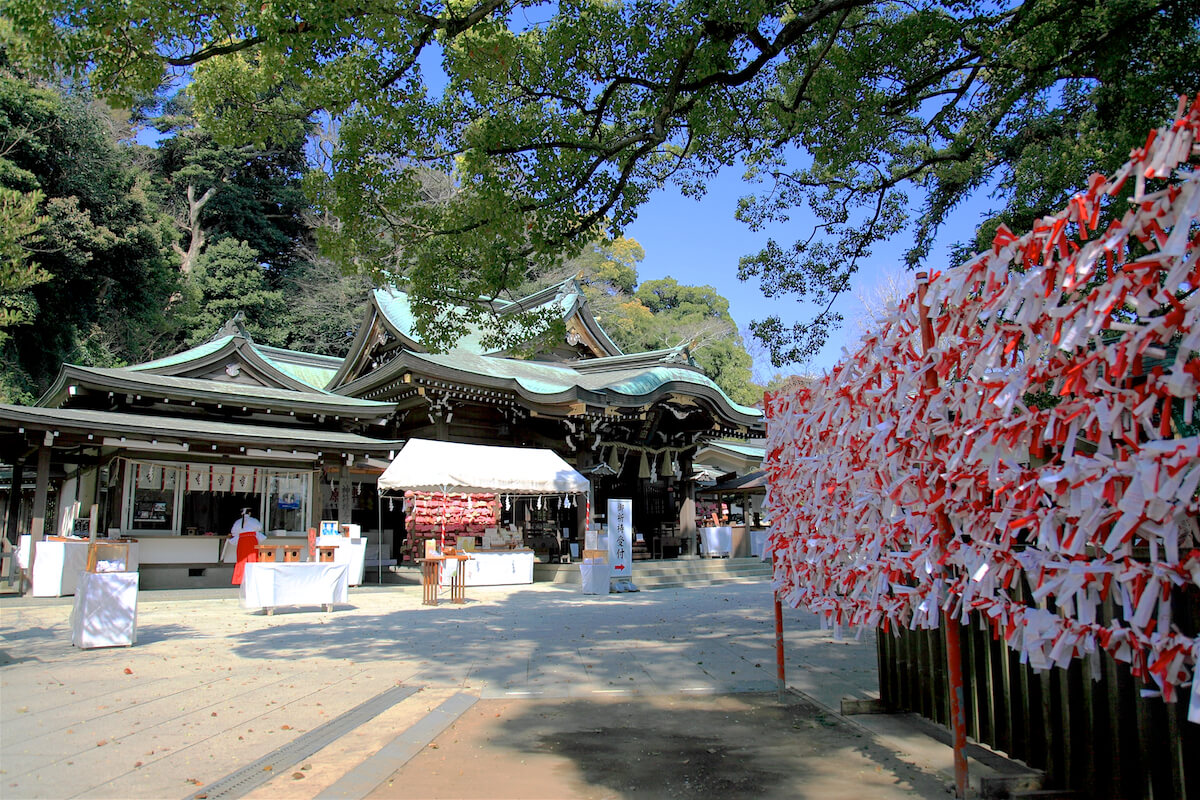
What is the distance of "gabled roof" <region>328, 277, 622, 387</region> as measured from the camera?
18.4 meters

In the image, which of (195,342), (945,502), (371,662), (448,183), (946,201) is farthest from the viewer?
(448,183)

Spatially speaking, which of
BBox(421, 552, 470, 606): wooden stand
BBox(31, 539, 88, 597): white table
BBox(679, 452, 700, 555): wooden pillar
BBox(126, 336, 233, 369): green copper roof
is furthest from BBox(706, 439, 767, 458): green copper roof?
BBox(31, 539, 88, 597): white table

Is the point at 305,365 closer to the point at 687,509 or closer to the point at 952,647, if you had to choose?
the point at 687,509

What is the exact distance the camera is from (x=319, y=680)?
583cm

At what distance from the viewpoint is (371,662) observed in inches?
260

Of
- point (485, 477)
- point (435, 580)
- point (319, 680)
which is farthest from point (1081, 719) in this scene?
point (485, 477)

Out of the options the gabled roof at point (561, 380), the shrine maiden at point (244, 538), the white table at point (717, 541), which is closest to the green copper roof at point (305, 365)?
the gabled roof at point (561, 380)

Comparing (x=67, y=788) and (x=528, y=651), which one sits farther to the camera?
(x=528, y=651)

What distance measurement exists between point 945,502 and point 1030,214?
749 cm

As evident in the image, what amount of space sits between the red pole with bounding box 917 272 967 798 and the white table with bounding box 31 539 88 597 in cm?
1391

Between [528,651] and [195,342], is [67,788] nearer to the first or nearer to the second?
[528,651]

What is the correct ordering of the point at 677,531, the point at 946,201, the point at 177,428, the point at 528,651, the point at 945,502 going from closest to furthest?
1. the point at 945,502
2. the point at 528,651
3. the point at 946,201
4. the point at 177,428
5. the point at 677,531

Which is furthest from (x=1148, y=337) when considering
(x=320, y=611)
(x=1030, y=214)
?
(x=320, y=611)

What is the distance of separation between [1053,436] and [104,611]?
849cm
